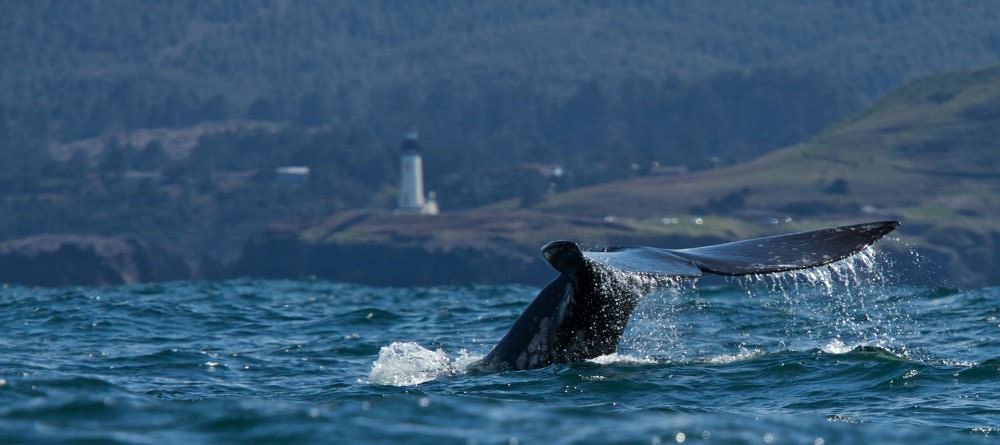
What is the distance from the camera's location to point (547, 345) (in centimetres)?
1384

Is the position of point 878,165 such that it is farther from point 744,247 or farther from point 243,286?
point 744,247

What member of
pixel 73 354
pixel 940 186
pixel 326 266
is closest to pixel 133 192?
pixel 326 266

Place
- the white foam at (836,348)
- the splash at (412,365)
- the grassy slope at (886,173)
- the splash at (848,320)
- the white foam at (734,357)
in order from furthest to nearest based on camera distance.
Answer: the grassy slope at (886,173), the splash at (848,320), the white foam at (836,348), the white foam at (734,357), the splash at (412,365)

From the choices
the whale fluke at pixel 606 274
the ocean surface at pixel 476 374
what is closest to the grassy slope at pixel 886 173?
the ocean surface at pixel 476 374

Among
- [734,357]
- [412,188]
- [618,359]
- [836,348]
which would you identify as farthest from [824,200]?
[618,359]

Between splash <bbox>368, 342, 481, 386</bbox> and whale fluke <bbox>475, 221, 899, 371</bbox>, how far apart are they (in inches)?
20.1

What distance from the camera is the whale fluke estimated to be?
41.2ft

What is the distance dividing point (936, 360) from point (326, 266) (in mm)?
104183

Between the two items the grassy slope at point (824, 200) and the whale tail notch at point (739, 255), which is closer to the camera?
the whale tail notch at point (739, 255)

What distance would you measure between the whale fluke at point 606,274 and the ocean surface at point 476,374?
21 cm

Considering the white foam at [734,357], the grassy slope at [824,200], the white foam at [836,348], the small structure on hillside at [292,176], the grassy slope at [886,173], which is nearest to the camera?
the white foam at [734,357]

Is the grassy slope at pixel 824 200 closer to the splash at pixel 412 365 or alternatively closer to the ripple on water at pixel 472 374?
the ripple on water at pixel 472 374

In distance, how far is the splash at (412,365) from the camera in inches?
573

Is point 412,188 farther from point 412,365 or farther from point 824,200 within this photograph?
point 412,365
